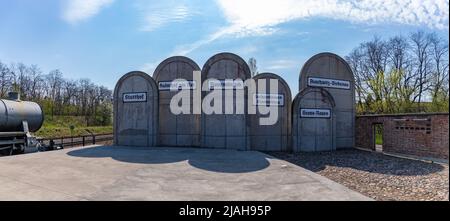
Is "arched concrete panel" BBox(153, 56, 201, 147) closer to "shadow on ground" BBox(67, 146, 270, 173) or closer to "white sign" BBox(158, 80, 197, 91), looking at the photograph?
"white sign" BBox(158, 80, 197, 91)

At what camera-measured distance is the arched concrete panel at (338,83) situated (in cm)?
1691

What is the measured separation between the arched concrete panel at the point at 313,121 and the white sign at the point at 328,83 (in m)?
0.91

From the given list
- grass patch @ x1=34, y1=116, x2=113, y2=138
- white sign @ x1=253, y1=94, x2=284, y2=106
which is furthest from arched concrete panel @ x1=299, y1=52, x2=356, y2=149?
grass patch @ x1=34, y1=116, x2=113, y2=138

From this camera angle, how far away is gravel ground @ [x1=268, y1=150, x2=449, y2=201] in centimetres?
716

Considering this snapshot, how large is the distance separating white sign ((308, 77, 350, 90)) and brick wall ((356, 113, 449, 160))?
2233 mm

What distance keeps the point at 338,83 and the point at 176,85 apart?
29.6 ft

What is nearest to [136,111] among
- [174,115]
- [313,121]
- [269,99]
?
[174,115]

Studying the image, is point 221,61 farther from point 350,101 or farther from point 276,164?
point 350,101

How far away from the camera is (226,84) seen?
14.9 m

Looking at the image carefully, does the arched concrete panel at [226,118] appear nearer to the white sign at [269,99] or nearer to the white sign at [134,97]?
the white sign at [269,99]

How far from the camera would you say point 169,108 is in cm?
1619

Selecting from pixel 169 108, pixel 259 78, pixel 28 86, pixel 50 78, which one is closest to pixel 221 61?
pixel 259 78

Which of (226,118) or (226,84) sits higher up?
(226,84)

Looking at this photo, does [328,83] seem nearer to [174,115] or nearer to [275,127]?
[275,127]
